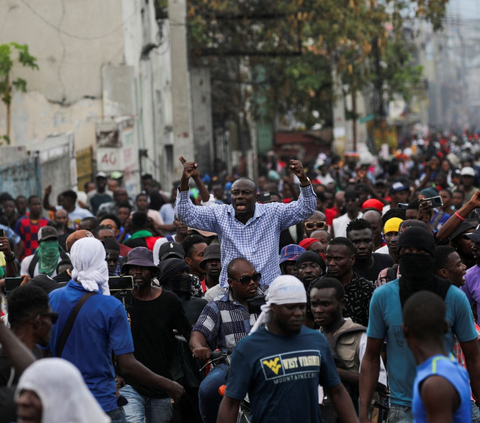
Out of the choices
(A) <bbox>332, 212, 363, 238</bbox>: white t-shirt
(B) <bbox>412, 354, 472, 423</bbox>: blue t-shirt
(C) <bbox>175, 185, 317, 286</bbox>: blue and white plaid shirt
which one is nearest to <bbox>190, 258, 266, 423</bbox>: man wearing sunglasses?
(C) <bbox>175, 185, 317, 286</bbox>: blue and white plaid shirt

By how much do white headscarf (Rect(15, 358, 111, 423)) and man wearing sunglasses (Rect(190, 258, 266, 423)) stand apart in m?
2.79

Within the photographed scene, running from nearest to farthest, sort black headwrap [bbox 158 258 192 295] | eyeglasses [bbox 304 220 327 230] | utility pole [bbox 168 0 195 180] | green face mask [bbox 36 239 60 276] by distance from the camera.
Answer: black headwrap [bbox 158 258 192 295] < green face mask [bbox 36 239 60 276] < eyeglasses [bbox 304 220 327 230] < utility pole [bbox 168 0 195 180]

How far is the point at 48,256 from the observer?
8.97 meters

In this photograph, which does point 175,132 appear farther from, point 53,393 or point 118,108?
point 53,393

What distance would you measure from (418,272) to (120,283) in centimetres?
211

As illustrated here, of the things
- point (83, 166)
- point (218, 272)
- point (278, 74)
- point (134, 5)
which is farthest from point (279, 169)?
point (218, 272)

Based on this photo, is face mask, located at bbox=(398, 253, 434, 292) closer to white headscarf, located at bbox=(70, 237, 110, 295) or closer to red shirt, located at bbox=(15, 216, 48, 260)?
white headscarf, located at bbox=(70, 237, 110, 295)

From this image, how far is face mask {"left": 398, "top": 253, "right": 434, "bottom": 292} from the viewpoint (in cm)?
498

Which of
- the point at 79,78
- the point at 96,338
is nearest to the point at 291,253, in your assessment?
the point at 96,338

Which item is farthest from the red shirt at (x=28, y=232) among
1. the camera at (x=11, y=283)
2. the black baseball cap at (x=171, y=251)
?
the camera at (x=11, y=283)

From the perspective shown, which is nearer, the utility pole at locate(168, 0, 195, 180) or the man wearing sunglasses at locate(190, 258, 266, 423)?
the man wearing sunglasses at locate(190, 258, 266, 423)

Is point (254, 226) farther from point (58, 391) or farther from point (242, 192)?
point (58, 391)

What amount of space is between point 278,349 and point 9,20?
56.0 ft

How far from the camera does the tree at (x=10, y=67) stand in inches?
762
